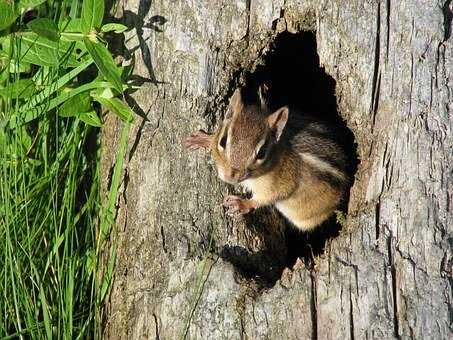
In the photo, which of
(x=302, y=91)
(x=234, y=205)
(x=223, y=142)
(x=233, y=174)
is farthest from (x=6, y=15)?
(x=302, y=91)

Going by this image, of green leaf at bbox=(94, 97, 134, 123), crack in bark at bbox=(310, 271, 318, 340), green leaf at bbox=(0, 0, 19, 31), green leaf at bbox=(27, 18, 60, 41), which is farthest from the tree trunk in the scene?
green leaf at bbox=(0, 0, 19, 31)

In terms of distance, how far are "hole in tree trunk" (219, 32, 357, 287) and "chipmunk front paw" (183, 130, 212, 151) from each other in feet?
1.42

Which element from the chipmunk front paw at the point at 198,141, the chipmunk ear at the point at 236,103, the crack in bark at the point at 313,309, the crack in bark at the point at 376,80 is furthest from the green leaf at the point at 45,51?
the crack in bark at the point at 313,309

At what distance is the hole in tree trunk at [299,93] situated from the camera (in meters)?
5.00

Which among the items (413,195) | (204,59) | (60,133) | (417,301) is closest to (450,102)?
(413,195)

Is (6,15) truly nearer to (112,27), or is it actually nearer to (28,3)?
(28,3)

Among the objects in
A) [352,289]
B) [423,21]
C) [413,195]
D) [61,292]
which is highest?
[423,21]

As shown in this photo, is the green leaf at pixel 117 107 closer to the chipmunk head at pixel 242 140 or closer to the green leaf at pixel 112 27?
the green leaf at pixel 112 27

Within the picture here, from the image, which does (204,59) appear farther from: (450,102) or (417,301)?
(417,301)

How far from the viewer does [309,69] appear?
219 inches

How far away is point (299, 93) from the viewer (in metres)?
5.73

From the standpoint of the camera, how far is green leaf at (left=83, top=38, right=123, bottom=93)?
166 inches

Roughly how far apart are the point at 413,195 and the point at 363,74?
0.65 m

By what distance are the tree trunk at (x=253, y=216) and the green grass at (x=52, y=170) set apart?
0.54 feet
